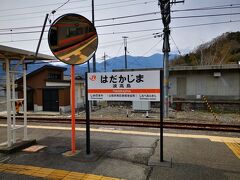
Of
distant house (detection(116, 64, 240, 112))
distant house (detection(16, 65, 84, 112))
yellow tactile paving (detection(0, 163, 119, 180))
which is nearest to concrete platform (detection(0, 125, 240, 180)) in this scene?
yellow tactile paving (detection(0, 163, 119, 180))

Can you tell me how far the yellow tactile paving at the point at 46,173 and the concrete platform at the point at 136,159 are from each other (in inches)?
1.7

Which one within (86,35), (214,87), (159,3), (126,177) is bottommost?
(126,177)

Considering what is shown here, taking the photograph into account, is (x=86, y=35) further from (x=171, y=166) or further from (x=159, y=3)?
(x=159, y=3)

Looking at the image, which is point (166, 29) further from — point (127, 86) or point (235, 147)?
point (127, 86)

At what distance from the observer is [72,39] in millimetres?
5848

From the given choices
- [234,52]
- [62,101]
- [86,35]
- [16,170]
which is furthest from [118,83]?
[234,52]

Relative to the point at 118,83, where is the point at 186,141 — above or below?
below

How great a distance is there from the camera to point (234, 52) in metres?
44.0

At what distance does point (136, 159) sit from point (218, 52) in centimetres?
4829

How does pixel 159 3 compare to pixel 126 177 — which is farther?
pixel 159 3

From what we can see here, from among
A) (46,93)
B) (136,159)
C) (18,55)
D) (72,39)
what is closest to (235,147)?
(136,159)

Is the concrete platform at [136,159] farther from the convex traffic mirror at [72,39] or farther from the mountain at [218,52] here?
the mountain at [218,52]

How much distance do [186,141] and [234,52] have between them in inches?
1690

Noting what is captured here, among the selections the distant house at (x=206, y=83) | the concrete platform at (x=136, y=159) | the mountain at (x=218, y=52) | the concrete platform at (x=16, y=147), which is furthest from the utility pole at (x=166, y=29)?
the mountain at (x=218, y=52)
